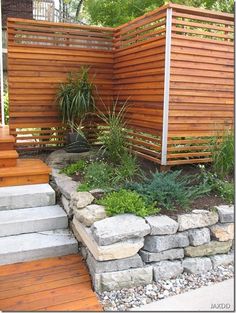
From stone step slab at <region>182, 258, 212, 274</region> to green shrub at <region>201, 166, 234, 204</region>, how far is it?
668 mm

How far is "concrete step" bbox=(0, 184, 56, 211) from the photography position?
3291mm

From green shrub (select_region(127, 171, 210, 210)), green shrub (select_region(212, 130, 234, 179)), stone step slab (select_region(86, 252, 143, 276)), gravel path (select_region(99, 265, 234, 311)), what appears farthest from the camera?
green shrub (select_region(212, 130, 234, 179))

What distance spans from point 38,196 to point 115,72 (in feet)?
7.98

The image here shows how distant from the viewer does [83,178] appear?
12.0 ft

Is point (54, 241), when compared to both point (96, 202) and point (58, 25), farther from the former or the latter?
point (58, 25)

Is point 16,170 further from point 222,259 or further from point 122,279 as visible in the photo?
point 222,259

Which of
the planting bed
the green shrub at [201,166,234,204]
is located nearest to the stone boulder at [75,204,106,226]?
the planting bed

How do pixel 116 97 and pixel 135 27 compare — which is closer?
pixel 135 27

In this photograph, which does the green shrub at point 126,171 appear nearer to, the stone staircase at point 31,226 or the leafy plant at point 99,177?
the leafy plant at point 99,177

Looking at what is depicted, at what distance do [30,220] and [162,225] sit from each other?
1263mm

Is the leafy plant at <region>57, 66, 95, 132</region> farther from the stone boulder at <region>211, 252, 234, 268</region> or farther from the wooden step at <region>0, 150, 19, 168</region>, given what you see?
the stone boulder at <region>211, 252, 234, 268</region>

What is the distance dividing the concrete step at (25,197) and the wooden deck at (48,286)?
718 mm

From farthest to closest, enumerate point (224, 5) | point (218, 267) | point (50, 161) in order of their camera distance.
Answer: point (224, 5)
point (50, 161)
point (218, 267)

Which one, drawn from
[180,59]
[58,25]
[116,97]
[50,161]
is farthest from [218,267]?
[58,25]
